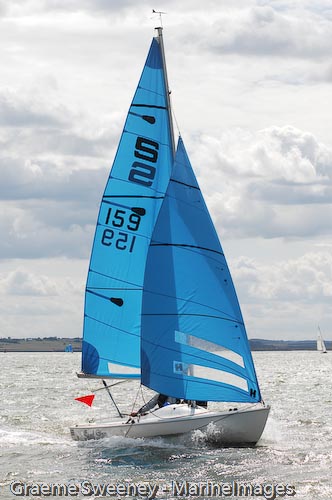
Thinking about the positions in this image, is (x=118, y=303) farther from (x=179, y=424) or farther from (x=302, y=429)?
(x=302, y=429)

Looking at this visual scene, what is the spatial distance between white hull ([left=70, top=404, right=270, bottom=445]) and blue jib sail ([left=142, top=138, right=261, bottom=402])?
1.58ft

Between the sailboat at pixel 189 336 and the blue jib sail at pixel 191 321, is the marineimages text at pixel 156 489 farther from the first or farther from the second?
the blue jib sail at pixel 191 321

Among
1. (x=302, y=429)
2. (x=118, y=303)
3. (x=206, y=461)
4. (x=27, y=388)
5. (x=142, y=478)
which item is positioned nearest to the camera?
(x=142, y=478)

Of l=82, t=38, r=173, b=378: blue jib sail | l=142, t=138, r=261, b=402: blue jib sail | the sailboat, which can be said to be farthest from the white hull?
l=82, t=38, r=173, b=378: blue jib sail

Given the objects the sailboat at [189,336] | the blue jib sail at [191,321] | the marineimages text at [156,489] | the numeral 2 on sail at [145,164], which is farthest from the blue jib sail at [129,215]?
the marineimages text at [156,489]

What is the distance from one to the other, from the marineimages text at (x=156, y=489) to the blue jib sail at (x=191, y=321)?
5.14 metres

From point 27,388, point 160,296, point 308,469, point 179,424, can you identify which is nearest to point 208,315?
point 160,296

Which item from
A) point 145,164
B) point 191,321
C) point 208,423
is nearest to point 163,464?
point 208,423

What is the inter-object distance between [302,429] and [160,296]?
939 cm

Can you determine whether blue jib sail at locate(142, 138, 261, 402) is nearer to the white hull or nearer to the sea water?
the white hull

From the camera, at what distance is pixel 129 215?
29.6m

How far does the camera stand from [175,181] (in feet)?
88.9

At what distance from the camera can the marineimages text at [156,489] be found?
65.6ft

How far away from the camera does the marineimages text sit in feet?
65.6
